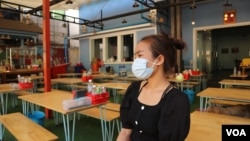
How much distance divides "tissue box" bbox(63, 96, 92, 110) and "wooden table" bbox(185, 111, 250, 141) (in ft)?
4.42

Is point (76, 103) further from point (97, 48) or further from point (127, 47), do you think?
point (97, 48)

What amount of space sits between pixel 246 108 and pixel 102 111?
7.54 ft

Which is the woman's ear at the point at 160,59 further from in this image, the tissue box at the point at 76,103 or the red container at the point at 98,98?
the red container at the point at 98,98

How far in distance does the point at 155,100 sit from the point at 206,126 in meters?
0.91

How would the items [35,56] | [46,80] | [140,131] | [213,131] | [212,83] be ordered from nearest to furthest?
1. [140,131]
2. [213,131]
3. [46,80]
4. [212,83]
5. [35,56]

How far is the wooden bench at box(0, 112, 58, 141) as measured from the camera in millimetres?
2252

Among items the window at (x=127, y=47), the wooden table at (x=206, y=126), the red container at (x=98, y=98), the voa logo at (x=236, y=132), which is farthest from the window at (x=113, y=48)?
the voa logo at (x=236, y=132)

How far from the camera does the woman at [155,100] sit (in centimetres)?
113

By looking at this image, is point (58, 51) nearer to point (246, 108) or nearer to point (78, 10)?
point (78, 10)

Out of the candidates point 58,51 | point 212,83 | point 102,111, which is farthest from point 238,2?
point 58,51

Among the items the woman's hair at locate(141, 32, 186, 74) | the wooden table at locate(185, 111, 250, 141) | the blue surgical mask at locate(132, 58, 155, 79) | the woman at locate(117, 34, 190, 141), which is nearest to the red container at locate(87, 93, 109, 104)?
the wooden table at locate(185, 111, 250, 141)

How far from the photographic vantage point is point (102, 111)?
10.1 ft

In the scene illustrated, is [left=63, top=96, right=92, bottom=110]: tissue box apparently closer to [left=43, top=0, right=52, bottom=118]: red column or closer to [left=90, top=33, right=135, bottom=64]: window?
[left=43, top=0, right=52, bottom=118]: red column

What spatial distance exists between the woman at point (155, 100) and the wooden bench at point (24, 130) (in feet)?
4.17
